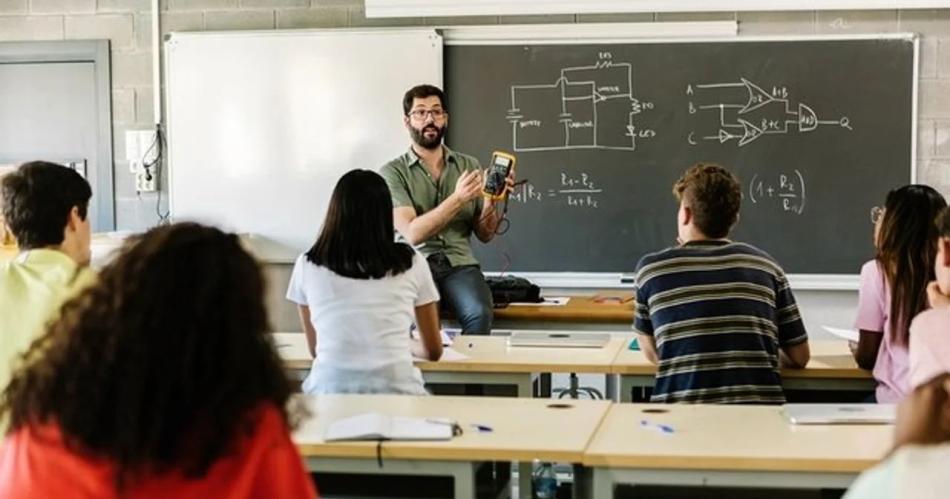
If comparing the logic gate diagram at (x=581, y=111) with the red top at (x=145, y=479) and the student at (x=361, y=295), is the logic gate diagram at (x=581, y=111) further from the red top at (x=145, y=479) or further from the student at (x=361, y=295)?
the red top at (x=145, y=479)

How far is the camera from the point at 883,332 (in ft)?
11.4

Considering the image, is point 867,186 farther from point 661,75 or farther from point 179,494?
point 179,494

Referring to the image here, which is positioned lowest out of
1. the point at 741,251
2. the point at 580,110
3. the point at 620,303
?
the point at 620,303

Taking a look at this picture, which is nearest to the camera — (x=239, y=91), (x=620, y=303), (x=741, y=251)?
(x=741, y=251)

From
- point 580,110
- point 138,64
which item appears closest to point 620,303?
point 580,110

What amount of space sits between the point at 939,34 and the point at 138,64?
4107mm

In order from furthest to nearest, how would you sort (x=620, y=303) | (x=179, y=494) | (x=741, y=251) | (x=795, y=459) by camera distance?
(x=620, y=303) < (x=741, y=251) < (x=795, y=459) < (x=179, y=494)

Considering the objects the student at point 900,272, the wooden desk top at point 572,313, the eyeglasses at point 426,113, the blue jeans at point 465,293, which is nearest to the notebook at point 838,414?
the student at point 900,272

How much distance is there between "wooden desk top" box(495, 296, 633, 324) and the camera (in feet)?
16.9

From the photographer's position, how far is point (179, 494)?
4.75 feet

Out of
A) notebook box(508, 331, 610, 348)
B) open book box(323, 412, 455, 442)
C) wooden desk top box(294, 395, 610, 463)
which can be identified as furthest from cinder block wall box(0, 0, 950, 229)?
open book box(323, 412, 455, 442)

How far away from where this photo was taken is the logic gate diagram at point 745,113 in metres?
5.73

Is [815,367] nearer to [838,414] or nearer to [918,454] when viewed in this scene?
[838,414]

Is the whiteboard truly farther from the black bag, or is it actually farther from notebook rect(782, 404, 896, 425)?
notebook rect(782, 404, 896, 425)
